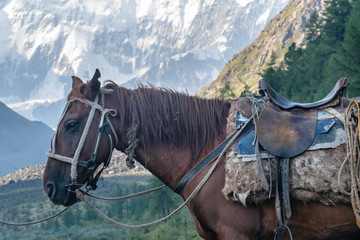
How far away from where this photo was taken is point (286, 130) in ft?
11.7

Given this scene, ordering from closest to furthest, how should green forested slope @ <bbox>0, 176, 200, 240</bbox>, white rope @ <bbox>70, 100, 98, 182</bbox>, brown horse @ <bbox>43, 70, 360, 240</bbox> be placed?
brown horse @ <bbox>43, 70, 360, 240</bbox>, white rope @ <bbox>70, 100, 98, 182</bbox>, green forested slope @ <bbox>0, 176, 200, 240</bbox>

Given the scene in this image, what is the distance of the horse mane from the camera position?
403cm

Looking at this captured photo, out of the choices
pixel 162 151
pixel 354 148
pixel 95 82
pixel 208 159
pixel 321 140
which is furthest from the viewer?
pixel 162 151

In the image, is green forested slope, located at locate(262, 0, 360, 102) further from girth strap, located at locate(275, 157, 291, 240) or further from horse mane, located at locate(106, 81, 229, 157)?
girth strap, located at locate(275, 157, 291, 240)

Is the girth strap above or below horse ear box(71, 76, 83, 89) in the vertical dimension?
below

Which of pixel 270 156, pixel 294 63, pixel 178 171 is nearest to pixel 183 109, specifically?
pixel 178 171

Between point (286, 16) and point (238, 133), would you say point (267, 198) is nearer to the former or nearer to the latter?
point (238, 133)

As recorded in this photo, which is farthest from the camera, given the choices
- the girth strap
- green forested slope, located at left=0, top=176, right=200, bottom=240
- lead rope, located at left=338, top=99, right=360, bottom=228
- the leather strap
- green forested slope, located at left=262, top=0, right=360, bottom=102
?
green forested slope, located at left=262, top=0, right=360, bottom=102

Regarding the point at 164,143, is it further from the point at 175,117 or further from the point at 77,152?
the point at 77,152

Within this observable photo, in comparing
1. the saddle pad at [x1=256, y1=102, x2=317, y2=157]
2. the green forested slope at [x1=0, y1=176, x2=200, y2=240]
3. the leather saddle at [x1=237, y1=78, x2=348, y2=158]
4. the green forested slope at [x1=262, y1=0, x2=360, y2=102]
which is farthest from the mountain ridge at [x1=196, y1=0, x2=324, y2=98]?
the saddle pad at [x1=256, y1=102, x2=317, y2=157]

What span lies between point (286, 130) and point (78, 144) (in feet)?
7.71

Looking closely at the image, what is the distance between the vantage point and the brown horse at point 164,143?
3.52 metres

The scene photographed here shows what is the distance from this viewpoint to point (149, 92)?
4.26m

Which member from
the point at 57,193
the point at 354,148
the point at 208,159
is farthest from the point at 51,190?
the point at 354,148
